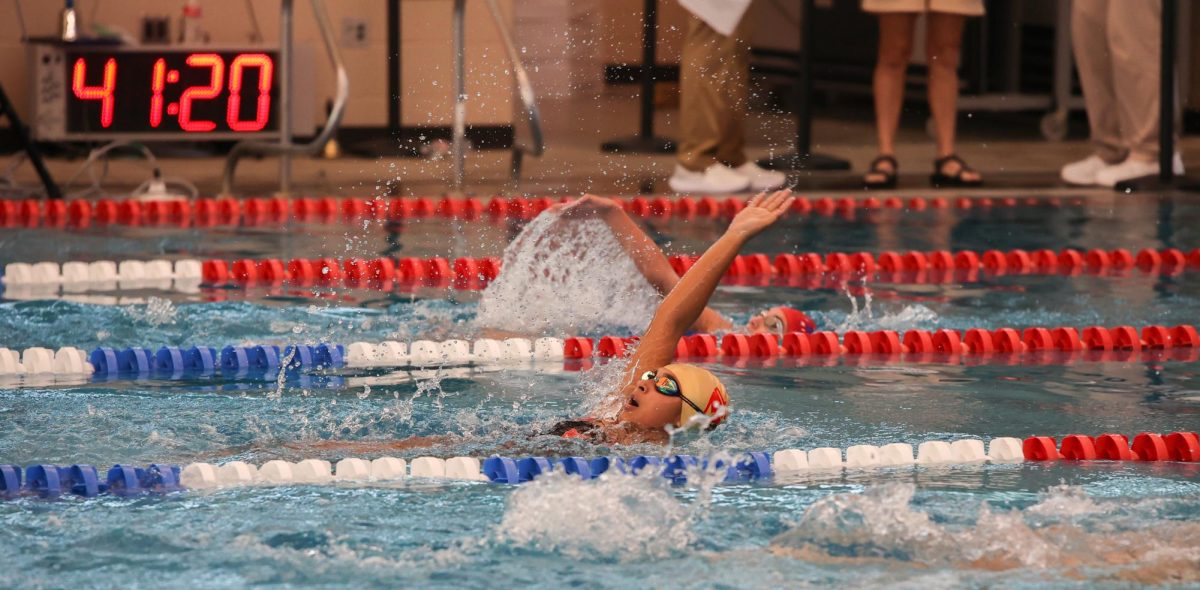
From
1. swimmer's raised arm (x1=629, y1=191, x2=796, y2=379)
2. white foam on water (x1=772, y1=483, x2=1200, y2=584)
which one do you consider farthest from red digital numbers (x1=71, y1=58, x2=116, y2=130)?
white foam on water (x1=772, y1=483, x2=1200, y2=584)

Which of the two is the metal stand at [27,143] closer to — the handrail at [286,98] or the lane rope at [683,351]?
the handrail at [286,98]

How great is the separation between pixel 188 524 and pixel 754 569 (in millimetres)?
1076

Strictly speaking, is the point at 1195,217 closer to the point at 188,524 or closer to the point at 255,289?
the point at 255,289

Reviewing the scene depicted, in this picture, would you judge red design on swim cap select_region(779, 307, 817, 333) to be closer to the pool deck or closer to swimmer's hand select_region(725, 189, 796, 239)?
swimmer's hand select_region(725, 189, 796, 239)

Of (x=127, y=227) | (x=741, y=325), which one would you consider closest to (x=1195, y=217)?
(x=741, y=325)

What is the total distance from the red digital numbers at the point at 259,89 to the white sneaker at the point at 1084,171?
411 centimetres

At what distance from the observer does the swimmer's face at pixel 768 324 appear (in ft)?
17.1

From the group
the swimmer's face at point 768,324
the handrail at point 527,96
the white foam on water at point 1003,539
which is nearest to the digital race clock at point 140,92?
the handrail at point 527,96

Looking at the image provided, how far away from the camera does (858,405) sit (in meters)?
4.48

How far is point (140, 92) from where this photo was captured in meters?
7.89

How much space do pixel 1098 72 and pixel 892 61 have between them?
4.16ft

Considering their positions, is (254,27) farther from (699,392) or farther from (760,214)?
(699,392)

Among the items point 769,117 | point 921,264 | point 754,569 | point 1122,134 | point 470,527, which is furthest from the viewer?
point 769,117

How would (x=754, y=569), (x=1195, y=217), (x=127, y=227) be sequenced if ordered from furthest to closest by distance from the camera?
(x=1195, y=217) → (x=127, y=227) → (x=754, y=569)
